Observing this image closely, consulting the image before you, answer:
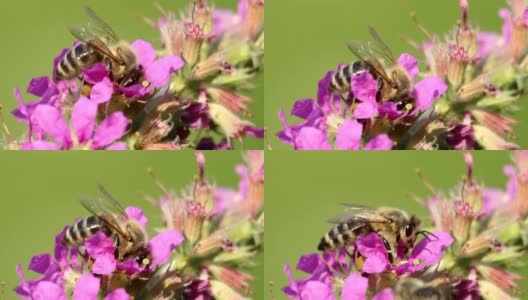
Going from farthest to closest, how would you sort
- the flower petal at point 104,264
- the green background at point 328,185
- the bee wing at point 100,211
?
the green background at point 328,185 → the flower petal at point 104,264 → the bee wing at point 100,211

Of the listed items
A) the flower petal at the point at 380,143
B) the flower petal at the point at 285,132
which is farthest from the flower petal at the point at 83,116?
the flower petal at the point at 380,143

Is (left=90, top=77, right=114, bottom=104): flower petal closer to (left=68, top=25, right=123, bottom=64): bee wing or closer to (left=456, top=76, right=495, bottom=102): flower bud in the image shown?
(left=68, top=25, right=123, bottom=64): bee wing

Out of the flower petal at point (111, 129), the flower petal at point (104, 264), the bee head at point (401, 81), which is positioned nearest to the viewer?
the flower petal at point (104, 264)

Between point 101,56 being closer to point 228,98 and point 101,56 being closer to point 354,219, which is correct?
point 228,98

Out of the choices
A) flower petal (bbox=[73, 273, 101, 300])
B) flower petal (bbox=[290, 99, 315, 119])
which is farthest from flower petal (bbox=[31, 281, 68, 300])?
flower petal (bbox=[290, 99, 315, 119])

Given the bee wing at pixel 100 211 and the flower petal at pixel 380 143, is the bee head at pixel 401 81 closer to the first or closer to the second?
the flower petal at pixel 380 143

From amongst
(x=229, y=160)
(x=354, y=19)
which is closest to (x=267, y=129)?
(x=229, y=160)
